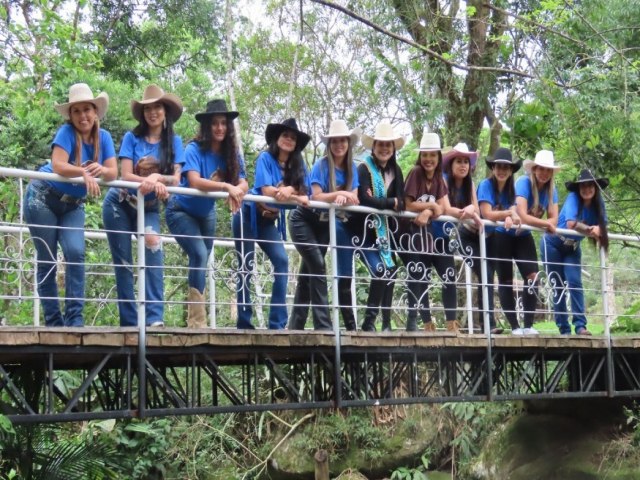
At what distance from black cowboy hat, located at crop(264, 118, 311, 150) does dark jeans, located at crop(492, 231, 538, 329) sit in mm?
2560

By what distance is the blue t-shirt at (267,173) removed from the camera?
8031mm

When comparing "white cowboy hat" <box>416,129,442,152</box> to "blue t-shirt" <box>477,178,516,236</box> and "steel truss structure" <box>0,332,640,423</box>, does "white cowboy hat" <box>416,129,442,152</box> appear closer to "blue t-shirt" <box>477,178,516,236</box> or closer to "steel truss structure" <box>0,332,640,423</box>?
"blue t-shirt" <box>477,178,516,236</box>

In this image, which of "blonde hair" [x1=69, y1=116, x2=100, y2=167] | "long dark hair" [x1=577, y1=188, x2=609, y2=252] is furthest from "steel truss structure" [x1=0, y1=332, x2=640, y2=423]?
"blonde hair" [x1=69, y1=116, x2=100, y2=167]

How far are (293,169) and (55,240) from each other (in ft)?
6.69

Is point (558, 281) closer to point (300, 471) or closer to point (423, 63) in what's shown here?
point (300, 471)

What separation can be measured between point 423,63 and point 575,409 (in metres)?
6.39

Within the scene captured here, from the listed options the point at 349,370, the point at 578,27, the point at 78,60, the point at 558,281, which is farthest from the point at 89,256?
the point at 578,27

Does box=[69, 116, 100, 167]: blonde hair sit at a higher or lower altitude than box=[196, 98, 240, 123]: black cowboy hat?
lower

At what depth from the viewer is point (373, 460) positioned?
14.1 metres

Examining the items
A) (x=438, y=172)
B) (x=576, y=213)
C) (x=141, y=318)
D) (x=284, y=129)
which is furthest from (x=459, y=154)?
(x=141, y=318)

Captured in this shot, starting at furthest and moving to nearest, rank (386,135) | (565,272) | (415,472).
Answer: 1. (415,472)
2. (565,272)
3. (386,135)

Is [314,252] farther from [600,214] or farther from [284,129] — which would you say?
[600,214]

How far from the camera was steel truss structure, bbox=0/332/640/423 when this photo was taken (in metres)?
7.10

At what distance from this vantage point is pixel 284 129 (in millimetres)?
8078
